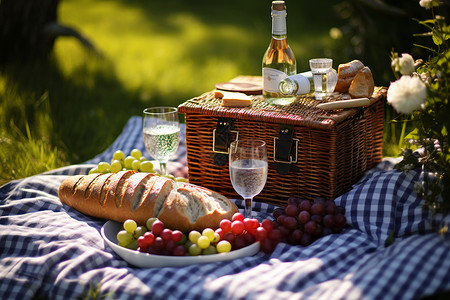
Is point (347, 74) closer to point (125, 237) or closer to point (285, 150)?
point (285, 150)

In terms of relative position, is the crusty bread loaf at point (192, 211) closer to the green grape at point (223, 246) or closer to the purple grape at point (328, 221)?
the green grape at point (223, 246)

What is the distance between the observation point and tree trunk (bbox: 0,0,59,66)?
4.86 m

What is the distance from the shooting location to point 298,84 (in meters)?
2.64

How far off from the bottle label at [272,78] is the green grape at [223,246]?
88 centimetres

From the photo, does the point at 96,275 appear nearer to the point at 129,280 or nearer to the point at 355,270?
the point at 129,280

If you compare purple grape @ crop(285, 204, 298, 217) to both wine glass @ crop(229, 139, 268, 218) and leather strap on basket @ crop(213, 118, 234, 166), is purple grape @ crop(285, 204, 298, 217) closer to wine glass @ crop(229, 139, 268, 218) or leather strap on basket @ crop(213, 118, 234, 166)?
wine glass @ crop(229, 139, 268, 218)

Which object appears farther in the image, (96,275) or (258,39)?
(258,39)

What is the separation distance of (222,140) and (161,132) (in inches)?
11.4

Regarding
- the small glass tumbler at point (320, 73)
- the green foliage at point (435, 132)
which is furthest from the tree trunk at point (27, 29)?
the green foliage at point (435, 132)

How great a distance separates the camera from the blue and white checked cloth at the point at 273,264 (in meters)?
1.83

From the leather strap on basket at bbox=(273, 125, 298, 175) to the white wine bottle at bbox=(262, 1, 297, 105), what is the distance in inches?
9.3

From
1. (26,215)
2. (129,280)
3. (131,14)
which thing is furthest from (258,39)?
(129,280)

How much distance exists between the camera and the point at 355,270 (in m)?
1.93

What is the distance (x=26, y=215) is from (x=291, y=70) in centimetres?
142
